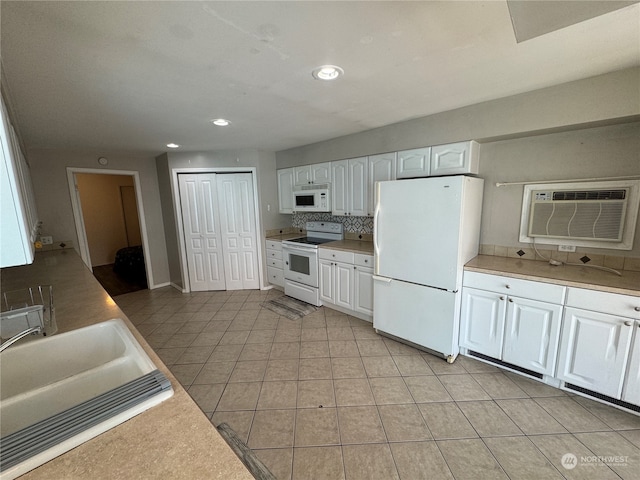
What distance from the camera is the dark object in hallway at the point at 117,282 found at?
4590 millimetres

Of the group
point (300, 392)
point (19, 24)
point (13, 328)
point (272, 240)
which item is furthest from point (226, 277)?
point (19, 24)

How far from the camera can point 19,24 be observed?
44.2 inches

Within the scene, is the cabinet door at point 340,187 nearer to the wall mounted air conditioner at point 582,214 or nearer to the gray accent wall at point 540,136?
the gray accent wall at point 540,136

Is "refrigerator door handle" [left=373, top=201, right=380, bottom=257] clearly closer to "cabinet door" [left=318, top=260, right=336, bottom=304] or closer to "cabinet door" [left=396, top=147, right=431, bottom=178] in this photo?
"cabinet door" [left=396, top=147, right=431, bottom=178]

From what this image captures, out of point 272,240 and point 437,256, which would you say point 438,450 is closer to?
point 437,256

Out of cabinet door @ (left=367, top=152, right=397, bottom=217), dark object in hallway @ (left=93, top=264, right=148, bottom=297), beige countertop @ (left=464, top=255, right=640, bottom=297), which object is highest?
cabinet door @ (left=367, top=152, right=397, bottom=217)

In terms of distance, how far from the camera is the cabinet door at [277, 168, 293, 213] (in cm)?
423

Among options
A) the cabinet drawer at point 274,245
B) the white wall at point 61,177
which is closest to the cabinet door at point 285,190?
the cabinet drawer at point 274,245

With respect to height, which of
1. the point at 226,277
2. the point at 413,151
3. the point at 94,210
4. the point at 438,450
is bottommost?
the point at 438,450

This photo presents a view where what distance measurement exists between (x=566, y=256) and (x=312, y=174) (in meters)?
2.99

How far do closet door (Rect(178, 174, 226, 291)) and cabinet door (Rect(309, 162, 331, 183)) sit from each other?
168 cm

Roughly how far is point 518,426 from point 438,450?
0.63 metres

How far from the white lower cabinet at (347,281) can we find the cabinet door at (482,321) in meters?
1.00
